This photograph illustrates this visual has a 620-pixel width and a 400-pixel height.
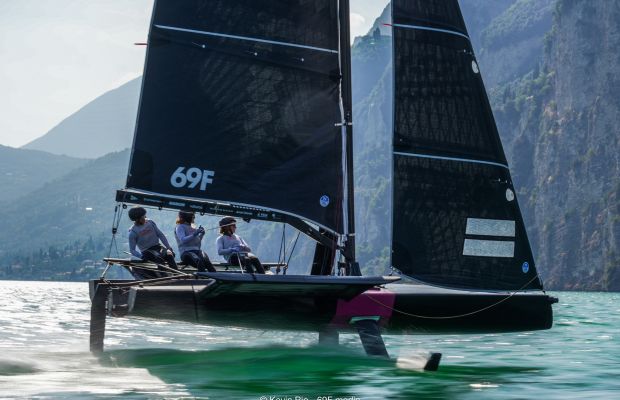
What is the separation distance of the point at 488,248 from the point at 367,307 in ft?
8.06

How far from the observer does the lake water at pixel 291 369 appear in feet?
37.0

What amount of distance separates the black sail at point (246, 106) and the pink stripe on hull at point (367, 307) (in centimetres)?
134

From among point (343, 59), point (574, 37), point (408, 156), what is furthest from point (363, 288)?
point (574, 37)

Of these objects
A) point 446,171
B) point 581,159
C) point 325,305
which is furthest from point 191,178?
point 581,159

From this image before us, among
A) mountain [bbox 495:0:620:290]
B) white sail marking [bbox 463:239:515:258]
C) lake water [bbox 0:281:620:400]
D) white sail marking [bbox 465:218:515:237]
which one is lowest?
lake water [bbox 0:281:620:400]

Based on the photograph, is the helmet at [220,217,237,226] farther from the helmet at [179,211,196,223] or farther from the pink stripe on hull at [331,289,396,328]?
the pink stripe on hull at [331,289,396,328]

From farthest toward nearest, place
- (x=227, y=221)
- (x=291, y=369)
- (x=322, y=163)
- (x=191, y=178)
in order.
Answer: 1. (x=227, y=221)
2. (x=322, y=163)
3. (x=191, y=178)
4. (x=291, y=369)

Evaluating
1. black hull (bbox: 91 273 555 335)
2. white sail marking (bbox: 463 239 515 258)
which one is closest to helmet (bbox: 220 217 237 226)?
black hull (bbox: 91 273 555 335)

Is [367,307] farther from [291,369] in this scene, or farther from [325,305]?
[291,369]

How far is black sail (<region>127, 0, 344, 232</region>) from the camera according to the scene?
50.3ft

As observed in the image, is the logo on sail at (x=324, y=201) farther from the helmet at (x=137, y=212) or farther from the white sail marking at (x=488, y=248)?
the helmet at (x=137, y=212)

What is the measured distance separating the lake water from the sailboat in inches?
30.9

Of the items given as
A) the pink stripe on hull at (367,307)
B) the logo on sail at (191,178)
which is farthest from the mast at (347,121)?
the logo on sail at (191,178)

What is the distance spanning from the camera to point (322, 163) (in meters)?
15.6
